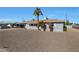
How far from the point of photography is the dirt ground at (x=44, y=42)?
5.54 feet

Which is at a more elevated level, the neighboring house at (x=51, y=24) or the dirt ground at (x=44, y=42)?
the neighboring house at (x=51, y=24)

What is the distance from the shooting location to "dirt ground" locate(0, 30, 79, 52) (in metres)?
1.69

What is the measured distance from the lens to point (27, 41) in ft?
5.55

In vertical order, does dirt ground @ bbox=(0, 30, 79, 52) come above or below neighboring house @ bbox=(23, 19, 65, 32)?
below

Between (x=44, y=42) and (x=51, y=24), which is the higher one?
(x=51, y=24)

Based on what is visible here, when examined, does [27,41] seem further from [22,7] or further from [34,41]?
[22,7]

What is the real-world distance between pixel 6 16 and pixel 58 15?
1.94 ft

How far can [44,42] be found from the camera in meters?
1.70
